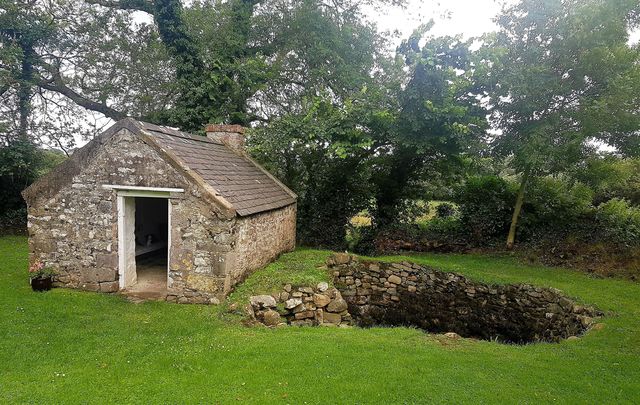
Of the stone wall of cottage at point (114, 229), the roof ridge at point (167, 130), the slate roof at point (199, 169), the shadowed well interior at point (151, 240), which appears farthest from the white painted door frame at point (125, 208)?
the roof ridge at point (167, 130)

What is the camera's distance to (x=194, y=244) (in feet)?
28.9

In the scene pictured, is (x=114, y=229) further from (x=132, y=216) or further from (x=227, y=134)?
(x=227, y=134)

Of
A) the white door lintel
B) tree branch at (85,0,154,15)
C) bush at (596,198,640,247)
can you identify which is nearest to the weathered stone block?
the white door lintel

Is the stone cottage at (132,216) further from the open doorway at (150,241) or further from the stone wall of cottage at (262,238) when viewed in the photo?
the open doorway at (150,241)

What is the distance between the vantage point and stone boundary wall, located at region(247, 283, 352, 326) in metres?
8.78

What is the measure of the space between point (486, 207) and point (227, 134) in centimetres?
1124

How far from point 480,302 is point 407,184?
23.0 ft

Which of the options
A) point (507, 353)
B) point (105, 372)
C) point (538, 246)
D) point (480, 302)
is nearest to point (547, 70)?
point (538, 246)

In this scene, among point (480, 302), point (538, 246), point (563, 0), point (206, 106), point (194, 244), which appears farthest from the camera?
point (206, 106)

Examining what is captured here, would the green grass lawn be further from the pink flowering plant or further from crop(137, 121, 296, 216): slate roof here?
crop(137, 121, 296, 216): slate roof

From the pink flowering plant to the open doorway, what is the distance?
1.94m

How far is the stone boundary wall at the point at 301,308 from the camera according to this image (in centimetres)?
878

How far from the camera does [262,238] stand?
11.2 meters

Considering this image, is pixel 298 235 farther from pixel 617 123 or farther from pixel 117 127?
pixel 617 123
